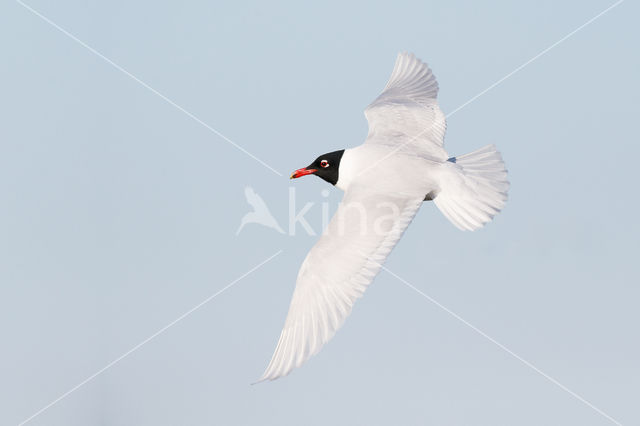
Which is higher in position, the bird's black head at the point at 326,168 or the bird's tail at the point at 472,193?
the bird's tail at the point at 472,193

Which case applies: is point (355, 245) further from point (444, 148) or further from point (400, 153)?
point (444, 148)

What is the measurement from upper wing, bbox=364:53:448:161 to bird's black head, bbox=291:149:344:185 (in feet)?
0.64

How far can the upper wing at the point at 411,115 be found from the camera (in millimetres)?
3492

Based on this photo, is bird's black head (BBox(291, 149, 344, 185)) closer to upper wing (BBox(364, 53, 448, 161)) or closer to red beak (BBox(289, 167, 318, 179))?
red beak (BBox(289, 167, 318, 179))

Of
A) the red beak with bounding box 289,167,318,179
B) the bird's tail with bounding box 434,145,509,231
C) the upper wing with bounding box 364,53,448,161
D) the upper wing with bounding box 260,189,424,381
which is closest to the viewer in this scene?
the upper wing with bounding box 260,189,424,381

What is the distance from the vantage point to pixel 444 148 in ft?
11.5

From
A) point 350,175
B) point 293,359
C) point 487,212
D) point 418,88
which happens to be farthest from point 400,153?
point 293,359

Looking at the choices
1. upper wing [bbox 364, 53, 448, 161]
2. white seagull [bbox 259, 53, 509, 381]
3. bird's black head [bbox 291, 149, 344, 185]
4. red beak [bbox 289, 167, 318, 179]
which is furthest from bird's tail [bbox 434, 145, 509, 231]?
red beak [bbox 289, 167, 318, 179]

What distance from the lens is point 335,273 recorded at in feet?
9.23

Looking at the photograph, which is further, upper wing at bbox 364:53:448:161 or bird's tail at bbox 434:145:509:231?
upper wing at bbox 364:53:448:161

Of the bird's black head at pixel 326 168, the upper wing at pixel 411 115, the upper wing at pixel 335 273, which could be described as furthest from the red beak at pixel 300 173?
the upper wing at pixel 335 273

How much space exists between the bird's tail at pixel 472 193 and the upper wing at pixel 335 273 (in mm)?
220

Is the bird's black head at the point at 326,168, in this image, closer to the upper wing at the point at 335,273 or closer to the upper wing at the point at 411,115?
the upper wing at the point at 411,115

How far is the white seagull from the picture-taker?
2771 millimetres
